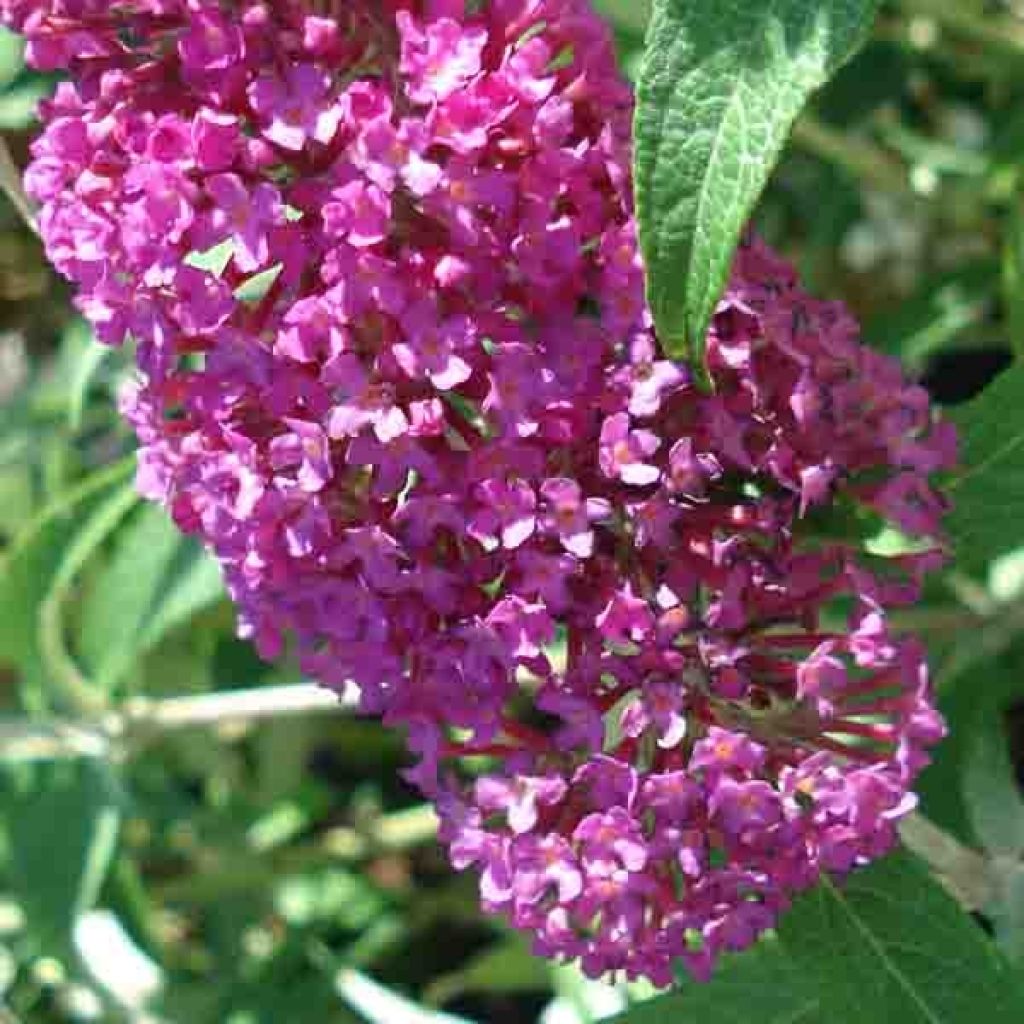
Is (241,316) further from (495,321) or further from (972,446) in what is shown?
(972,446)

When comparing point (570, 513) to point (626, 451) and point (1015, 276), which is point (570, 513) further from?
point (1015, 276)

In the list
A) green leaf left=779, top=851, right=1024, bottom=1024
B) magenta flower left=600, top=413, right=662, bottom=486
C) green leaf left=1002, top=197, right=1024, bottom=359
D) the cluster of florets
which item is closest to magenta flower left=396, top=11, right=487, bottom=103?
the cluster of florets

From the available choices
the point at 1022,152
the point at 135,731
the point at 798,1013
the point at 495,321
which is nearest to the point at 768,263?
the point at 495,321

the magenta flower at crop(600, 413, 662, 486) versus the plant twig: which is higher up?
the magenta flower at crop(600, 413, 662, 486)

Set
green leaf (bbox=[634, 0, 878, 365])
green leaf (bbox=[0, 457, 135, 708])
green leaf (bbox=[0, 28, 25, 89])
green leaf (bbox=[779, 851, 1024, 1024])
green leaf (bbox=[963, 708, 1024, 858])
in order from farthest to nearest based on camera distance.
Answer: green leaf (bbox=[0, 457, 135, 708])
green leaf (bbox=[0, 28, 25, 89])
green leaf (bbox=[963, 708, 1024, 858])
green leaf (bbox=[779, 851, 1024, 1024])
green leaf (bbox=[634, 0, 878, 365])

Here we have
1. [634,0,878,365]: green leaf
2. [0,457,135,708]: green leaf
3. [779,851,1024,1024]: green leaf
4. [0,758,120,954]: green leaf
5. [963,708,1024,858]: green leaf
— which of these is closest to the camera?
[634,0,878,365]: green leaf

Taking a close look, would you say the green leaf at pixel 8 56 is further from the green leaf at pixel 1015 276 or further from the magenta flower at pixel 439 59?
the green leaf at pixel 1015 276

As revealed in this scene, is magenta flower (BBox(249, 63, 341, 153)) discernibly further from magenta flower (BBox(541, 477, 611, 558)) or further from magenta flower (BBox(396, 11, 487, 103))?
magenta flower (BBox(541, 477, 611, 558))

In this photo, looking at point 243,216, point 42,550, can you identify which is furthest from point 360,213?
point 42,550
